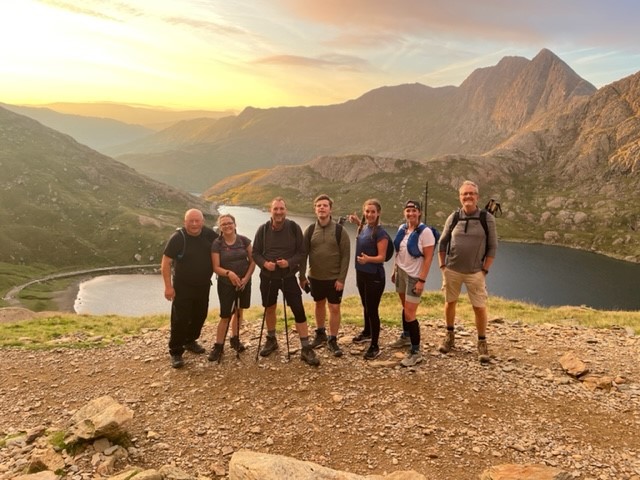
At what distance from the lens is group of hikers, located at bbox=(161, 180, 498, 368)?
10.1 meters

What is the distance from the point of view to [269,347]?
1117 cm

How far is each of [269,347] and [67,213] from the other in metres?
168

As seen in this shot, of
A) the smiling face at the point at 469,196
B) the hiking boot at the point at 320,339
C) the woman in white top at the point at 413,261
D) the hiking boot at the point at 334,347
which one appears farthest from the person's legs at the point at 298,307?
the smiling face at the point at 469,196

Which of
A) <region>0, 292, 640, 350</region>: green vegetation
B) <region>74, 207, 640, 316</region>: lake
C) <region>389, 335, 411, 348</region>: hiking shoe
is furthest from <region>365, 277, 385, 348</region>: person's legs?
<region>74, 207, 640, 316</region>: lake

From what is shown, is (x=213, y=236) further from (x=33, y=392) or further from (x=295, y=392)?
(x=33, y=392)

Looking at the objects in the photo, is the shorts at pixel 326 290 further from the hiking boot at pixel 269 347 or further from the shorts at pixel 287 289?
the hiking boot at pixel 269 347

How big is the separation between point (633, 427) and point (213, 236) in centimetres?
1041

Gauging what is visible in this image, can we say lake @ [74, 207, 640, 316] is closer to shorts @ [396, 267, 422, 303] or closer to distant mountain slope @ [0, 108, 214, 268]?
distant mountain slope @ [0, 108, 214, 268]

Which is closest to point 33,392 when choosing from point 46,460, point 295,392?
point 46,460

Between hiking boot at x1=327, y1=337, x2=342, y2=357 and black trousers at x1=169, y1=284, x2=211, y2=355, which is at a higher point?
black trousers at x1=169, y1=284, x2=211, y2=355

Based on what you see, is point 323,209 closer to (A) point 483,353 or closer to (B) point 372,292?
(B) point 372,292

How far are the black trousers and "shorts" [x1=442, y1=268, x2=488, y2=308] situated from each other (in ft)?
21.5

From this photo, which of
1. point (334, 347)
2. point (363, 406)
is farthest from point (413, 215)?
point (363, 406)

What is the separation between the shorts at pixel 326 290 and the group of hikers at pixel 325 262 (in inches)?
1.0
